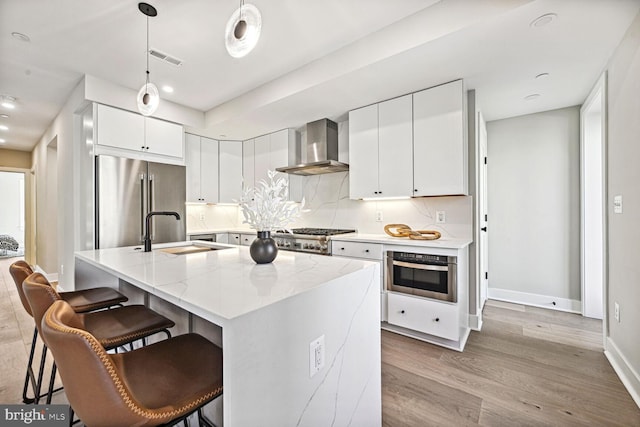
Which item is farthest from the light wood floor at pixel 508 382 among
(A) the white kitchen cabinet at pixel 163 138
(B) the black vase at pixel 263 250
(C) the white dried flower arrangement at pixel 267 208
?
(A) the white kitchen cabinet at pixel 163 138

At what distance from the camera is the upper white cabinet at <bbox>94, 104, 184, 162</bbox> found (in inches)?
124

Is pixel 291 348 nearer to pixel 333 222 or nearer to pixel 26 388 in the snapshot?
pixel 26 388

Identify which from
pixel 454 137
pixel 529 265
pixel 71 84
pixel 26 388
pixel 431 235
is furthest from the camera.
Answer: pixel 529 265

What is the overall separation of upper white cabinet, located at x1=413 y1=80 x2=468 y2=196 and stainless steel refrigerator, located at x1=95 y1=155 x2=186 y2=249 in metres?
3.07

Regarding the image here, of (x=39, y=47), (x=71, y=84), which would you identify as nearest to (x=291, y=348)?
(x=39, y=47)

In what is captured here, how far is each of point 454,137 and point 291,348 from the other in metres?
2.44

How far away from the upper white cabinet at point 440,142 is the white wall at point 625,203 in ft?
3.30

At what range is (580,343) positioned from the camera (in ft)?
8.13

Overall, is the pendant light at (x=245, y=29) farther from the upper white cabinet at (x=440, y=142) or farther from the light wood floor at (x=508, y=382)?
the light wood floor at (x=508, y=382)

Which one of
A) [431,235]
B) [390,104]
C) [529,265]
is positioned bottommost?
[529,265]

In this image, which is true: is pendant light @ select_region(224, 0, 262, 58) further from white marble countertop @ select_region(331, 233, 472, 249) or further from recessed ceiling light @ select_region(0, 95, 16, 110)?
recessed ceiling light @ select_region(0, 95, 16, 110)

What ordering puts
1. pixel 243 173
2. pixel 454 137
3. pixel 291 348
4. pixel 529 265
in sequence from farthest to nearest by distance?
pixel 243 173 → pixel 529 265 → pixel 454 137 → pixel 291 348

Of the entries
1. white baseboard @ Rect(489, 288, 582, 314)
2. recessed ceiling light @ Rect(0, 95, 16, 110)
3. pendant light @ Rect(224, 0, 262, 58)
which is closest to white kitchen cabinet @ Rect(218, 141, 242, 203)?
recessed ceiling light @ Rect(0, 95, 16, 110)

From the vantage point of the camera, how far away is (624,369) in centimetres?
193
